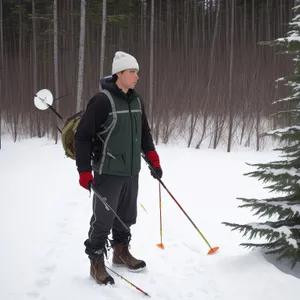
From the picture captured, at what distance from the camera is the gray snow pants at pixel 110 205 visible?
2.95 meters

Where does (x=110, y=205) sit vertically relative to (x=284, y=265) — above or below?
above

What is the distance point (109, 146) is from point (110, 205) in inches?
22.9

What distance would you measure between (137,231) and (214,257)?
4.30 feet

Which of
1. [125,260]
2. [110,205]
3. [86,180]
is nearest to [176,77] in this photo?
[125,260]

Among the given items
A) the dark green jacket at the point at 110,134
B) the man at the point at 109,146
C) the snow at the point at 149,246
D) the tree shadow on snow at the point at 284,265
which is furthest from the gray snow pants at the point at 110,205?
the tree shadow on snow at the point at 284,265

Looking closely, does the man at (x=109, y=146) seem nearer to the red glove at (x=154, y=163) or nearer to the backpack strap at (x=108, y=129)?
the backpack strap at (x=108, y=129)

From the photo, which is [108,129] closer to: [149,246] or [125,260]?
[125,260]

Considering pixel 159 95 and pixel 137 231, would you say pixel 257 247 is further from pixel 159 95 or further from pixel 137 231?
pixel 159 95

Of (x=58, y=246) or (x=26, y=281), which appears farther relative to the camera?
(x=58, y=246)

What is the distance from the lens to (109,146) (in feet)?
9.51

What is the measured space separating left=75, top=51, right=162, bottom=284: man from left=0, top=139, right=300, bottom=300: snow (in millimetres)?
481

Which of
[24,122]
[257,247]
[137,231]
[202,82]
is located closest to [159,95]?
[202,82]

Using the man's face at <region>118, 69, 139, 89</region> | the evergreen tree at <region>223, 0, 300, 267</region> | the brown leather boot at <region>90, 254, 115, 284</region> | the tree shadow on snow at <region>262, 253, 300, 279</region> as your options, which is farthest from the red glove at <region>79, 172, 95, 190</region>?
the tree shadow on snow at <region>262, 253, 300, 279</region>

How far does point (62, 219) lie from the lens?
16.9 ft
